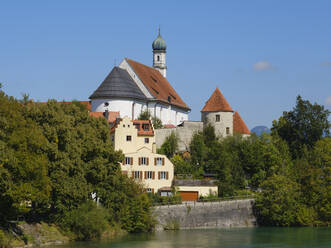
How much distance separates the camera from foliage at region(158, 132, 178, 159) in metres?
75.5

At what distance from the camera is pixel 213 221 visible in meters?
62.4

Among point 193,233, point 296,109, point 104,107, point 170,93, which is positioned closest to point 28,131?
point 193,233

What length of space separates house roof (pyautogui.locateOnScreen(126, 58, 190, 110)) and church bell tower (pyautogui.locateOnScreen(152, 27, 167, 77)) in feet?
36.0

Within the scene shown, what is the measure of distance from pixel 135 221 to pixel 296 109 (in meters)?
32.0

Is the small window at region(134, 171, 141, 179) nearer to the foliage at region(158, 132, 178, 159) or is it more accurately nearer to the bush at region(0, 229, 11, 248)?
the foliage at region(158, 132, 178, 159)

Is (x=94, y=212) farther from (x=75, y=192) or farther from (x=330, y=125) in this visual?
(x=330, y=125)

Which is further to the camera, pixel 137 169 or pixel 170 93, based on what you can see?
pixel 170 93

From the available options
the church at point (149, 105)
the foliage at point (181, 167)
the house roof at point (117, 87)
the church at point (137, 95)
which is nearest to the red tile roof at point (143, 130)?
the foliage at point (181, 167)

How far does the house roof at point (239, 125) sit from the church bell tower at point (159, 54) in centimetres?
2742

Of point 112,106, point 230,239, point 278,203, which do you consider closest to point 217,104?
point 112,106

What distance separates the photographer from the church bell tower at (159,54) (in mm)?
115688

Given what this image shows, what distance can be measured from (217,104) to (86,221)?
1473 inches

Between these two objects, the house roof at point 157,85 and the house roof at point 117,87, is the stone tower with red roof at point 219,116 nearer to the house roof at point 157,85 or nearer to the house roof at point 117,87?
the house roof at point 157,85

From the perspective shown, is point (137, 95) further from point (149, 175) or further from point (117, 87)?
point (149, 175)
